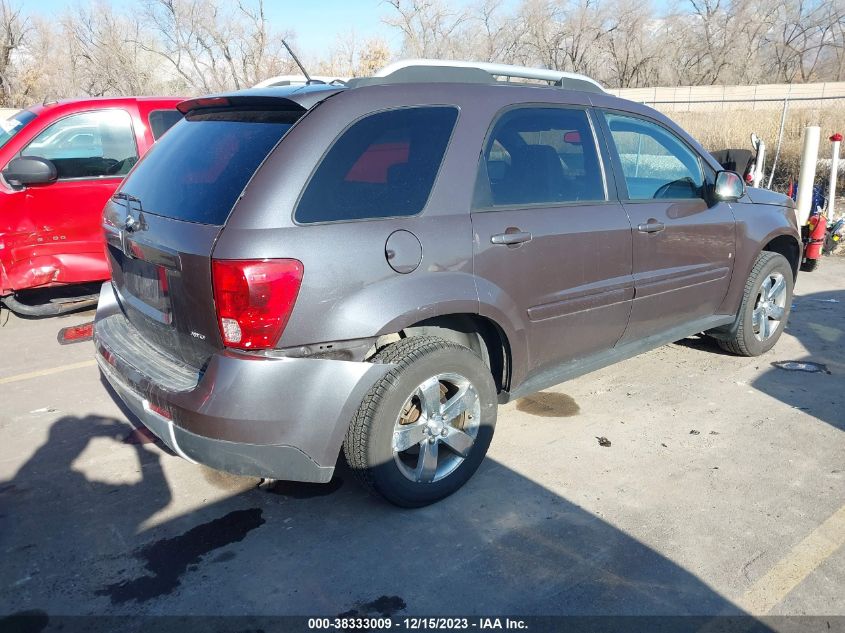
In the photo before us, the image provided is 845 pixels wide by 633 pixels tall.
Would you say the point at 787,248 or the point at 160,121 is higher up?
the point at 160,121

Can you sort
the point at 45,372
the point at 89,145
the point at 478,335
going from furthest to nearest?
1. the point at 89,145
2. the point at 45,372
3. the point at 478,335

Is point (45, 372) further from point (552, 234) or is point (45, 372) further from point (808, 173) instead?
point (808, 173)

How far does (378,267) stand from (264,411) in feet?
2.42

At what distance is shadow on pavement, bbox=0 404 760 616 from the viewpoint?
8.68 ft

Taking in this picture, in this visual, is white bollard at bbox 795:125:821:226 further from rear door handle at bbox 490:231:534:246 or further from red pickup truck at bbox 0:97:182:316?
red pickup truck at bbox 0:97:182:316

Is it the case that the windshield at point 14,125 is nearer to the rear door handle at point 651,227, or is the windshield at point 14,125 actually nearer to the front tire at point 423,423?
the front tire at point 423,423

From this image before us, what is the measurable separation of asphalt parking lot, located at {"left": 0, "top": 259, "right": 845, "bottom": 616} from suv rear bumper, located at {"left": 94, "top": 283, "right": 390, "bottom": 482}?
0.44m

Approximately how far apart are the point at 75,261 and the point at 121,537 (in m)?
3.78

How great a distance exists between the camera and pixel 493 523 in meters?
3.14

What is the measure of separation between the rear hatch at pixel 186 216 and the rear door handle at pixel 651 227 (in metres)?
2.11

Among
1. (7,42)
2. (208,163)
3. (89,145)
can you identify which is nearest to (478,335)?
(208,163)

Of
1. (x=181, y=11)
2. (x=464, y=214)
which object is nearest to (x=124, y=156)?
(x=464, y=214)

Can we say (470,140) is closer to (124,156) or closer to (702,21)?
(124,156)

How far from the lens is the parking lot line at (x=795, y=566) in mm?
2641
